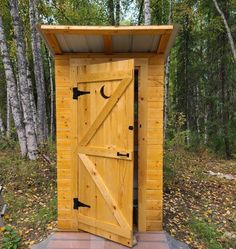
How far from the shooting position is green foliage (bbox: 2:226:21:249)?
4131mm

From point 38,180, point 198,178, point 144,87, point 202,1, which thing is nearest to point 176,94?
point 202,1

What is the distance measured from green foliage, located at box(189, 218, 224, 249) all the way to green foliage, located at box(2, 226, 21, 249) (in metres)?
2.65

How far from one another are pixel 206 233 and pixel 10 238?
2.93 metres

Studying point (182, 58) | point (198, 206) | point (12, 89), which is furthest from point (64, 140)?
point (182, 58)

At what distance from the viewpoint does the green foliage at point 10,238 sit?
4.13m

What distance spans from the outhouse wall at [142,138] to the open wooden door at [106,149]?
0.46 ft

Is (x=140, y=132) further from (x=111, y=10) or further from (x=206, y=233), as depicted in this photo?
(x=111, y=10)

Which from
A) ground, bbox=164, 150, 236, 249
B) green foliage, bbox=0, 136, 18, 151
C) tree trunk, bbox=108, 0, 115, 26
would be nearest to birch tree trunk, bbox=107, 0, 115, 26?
tree trunk, bbox=108, 0, 115, 26

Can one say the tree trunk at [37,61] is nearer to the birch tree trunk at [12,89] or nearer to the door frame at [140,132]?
the birch tree trunk at [12,89]

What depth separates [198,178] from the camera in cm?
755

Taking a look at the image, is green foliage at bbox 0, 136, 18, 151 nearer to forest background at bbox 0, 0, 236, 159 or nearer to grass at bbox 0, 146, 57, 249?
forest background at bbox 0, 0, 236, 159

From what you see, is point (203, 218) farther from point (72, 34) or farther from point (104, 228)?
point (72, 34)

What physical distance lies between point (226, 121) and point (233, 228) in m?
7.18

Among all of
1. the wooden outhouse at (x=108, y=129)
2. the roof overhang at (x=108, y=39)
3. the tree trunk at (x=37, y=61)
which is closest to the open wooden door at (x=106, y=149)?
the wooden outhouse at (x=108, y=129)
